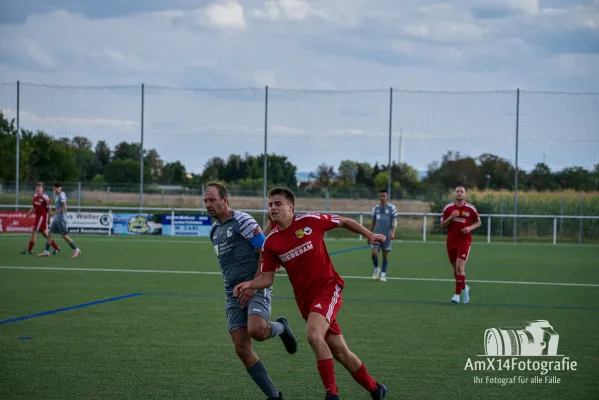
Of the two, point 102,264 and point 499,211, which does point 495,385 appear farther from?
point 499,211

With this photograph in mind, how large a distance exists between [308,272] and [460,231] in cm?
751

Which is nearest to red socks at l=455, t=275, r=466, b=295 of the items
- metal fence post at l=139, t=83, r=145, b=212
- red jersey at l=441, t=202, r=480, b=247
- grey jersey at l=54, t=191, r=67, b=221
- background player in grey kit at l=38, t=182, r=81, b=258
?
red jersey at l=441, t=202, r=480, b=247

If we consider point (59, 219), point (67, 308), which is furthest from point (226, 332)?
point (59, 219)

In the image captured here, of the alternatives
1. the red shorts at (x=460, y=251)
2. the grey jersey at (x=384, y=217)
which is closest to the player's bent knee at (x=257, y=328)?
the red shorts at (x=460, y=251)

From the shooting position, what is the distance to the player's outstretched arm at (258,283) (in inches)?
242

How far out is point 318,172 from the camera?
3591 cm

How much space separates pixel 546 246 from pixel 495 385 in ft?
82.4

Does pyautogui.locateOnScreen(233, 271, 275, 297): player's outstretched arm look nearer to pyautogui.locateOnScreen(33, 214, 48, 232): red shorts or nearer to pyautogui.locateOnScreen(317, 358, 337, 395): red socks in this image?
pyautogui.locateOnScreen(317, 358, 337, 395): red socks

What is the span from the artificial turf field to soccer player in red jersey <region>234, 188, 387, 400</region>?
2.50 feet

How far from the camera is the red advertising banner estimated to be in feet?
108

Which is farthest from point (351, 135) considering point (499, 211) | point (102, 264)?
point (102, 264)

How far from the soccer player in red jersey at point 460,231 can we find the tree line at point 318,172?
21.4 m
